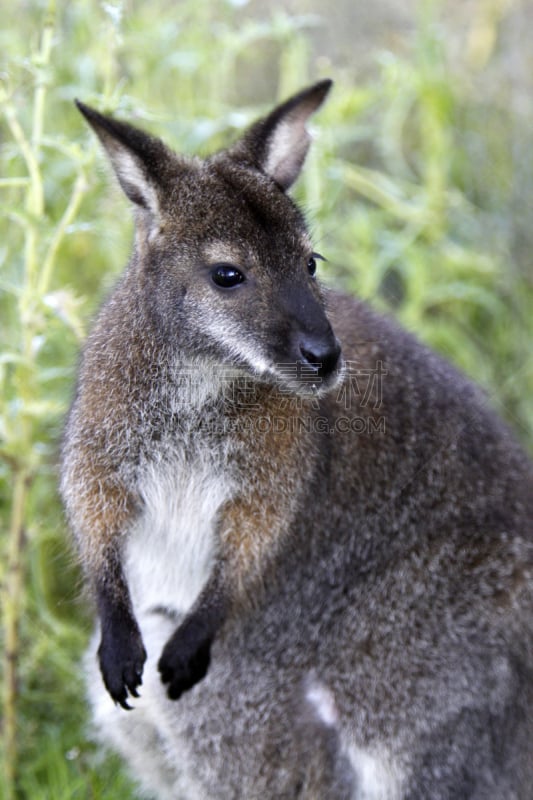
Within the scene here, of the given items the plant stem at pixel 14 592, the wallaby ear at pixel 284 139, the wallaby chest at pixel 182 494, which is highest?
the wallaby ear at pixel 284 139

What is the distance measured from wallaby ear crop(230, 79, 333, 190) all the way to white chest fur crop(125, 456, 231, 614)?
2.97 feet

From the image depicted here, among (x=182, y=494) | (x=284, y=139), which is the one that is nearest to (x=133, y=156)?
(x=284, y=139)

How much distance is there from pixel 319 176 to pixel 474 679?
2254 millimetres

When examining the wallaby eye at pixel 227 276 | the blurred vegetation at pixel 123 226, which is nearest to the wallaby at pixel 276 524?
the wallaby eye at pixel 227 276

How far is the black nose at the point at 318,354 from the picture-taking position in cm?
280

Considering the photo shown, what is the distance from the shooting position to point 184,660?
3098 mm

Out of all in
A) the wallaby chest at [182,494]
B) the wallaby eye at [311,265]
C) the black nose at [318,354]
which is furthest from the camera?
the wallaby chest at [182,494]

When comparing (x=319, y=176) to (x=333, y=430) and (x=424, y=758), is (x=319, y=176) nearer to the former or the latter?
(x=333, y=430)

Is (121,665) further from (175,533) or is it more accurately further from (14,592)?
(14,592)

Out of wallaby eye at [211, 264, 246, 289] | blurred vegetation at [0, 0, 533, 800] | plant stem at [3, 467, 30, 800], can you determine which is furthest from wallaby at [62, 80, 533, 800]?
blurred vegetation at [0, 0, 533, 800]

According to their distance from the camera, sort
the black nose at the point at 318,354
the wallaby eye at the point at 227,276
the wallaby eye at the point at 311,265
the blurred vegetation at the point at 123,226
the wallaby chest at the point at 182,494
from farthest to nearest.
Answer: the blurred vegetation at the point at 123,226 → the wallaby chest at the point at 182,494 → the wallaby eye at the point at 311,265 → the wallaby eye at the point at 227,276 → the black nose at the point at 318,354

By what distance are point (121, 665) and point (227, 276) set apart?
3.76 ft

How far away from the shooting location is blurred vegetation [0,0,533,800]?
3637 mm

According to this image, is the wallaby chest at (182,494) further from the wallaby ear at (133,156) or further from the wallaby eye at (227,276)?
the wallaby ear at (133,156)
